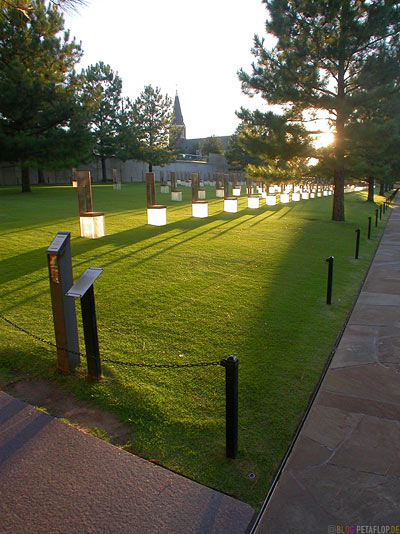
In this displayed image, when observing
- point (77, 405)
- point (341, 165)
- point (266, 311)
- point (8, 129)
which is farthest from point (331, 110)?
point (8, 129)

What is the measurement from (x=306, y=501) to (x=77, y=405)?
203 cm

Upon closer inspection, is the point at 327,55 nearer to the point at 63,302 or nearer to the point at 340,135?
the point at 340,135

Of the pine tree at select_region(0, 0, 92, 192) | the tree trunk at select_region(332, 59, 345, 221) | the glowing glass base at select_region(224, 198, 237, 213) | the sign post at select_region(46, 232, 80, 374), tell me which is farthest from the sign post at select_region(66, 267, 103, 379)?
the pine tree at select_region(0, 0, 92, 192)

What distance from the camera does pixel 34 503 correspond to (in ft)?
7.87

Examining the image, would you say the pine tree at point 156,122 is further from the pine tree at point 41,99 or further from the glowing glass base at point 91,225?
the glowing glass base at point 91,225

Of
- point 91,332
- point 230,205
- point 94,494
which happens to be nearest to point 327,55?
point 230,205

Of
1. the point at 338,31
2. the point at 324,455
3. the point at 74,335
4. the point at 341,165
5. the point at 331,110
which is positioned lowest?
the point at 324,455

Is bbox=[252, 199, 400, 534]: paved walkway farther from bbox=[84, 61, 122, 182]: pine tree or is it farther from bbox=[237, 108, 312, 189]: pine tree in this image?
bbox=[84, 61, 122, 182]: pine tree

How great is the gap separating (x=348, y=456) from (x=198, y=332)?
2410mm

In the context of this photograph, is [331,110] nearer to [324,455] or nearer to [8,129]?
[324,455]

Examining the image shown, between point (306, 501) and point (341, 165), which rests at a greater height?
point (341, 165)

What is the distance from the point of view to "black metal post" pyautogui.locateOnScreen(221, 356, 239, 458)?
275 cm

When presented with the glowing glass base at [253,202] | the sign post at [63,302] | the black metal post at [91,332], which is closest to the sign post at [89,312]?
the black metal post at [91,332]

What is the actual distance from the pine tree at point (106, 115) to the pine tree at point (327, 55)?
29569mm
